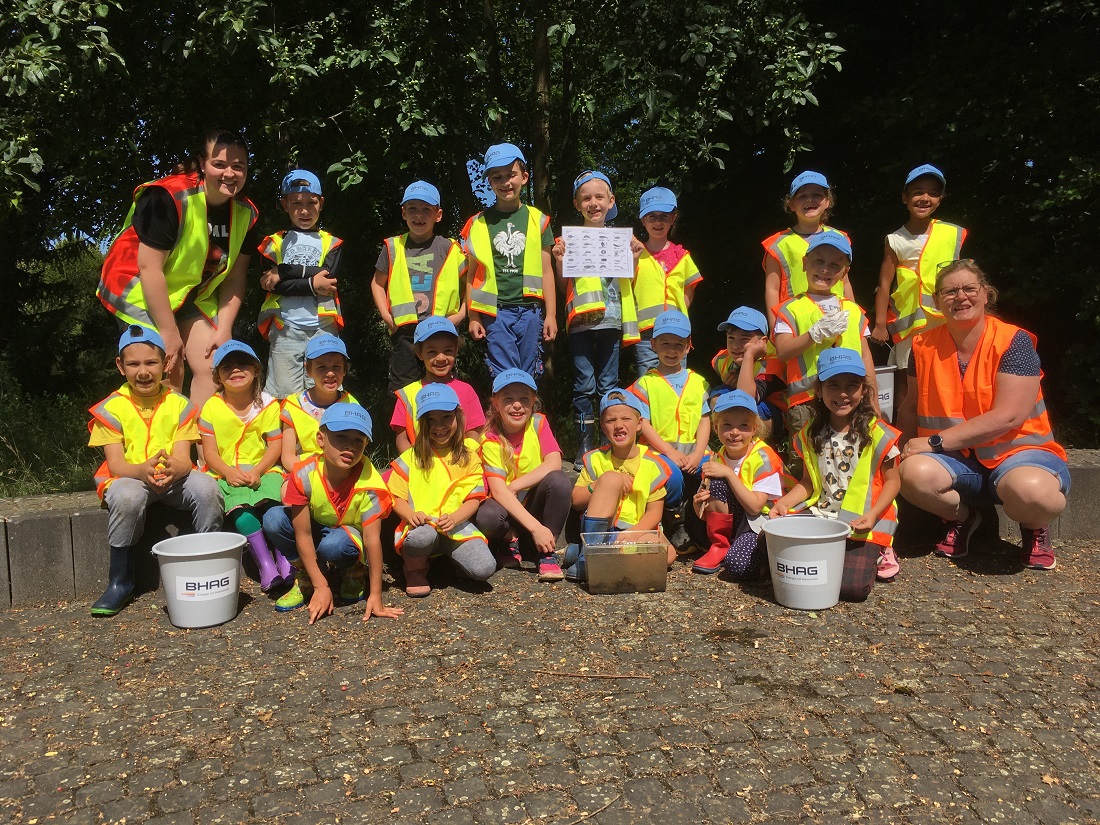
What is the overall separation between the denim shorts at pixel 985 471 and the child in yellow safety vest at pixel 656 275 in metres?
1.80

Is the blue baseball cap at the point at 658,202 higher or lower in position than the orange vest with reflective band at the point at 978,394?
higher

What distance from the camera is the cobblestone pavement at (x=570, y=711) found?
2.63 metres

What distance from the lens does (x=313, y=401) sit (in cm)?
476

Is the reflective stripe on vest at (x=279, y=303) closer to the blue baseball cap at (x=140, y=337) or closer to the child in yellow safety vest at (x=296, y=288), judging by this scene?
the child in yellow safety vest at (x=296, y=288)

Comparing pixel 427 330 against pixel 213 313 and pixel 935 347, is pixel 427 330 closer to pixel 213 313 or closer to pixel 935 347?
pixel 213 313

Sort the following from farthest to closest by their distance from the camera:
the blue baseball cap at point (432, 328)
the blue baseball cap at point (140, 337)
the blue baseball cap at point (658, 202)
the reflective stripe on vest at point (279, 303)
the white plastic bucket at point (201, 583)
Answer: the blue baseball cap at point (658, 202), the reflective stripe on vest at point (279, 303), the blue baseball cap at point (432, 328), the blue baseball cap at point (140, 337), the white plastic bucket at point (201, 583)

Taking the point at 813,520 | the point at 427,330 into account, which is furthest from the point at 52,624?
the point at 813,520

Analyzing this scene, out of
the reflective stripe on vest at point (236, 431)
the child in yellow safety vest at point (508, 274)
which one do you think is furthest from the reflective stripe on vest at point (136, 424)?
the child in yellow safety vest at point (508, 274)

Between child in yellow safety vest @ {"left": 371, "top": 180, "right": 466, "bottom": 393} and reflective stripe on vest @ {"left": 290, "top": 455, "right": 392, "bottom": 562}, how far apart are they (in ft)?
3.91


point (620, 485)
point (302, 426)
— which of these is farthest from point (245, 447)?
point (620, 485)

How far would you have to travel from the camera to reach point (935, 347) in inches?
193

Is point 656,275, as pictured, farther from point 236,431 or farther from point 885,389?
point 236,431

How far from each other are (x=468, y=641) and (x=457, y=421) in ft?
3.87

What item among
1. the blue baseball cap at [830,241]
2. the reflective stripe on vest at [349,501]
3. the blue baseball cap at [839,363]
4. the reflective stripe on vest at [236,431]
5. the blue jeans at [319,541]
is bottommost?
the blue jeans at [319,541]
